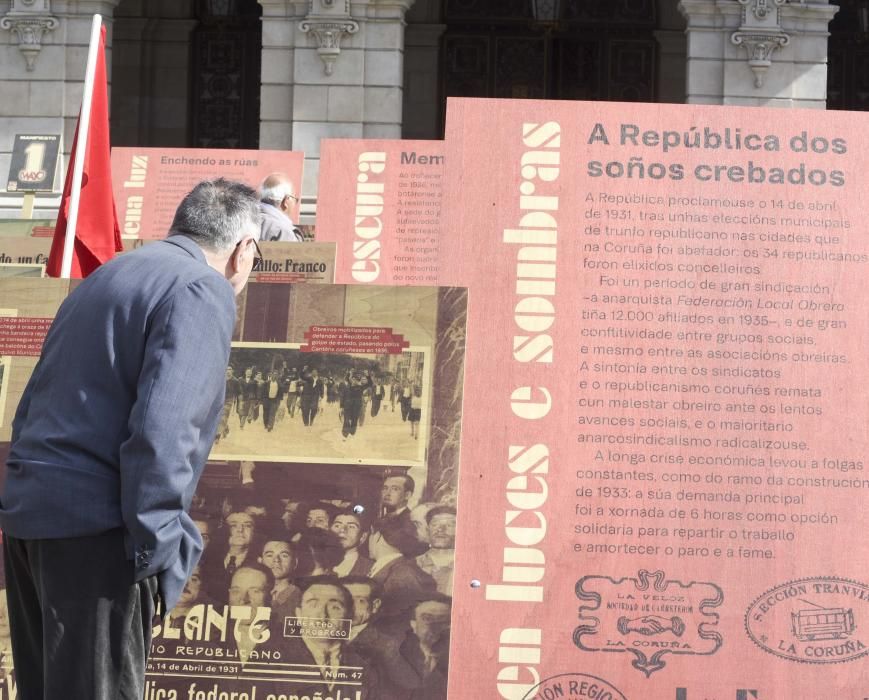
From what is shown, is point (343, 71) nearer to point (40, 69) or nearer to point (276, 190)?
point (40, 69)

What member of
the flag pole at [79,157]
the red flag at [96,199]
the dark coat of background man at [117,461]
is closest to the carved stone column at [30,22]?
the flag pole at [79,157]

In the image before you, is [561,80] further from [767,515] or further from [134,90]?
[767,515]

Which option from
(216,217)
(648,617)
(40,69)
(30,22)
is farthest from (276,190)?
(30,22)

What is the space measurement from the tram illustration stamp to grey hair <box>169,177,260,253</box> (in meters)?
1.69

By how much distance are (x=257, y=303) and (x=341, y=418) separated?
51cm

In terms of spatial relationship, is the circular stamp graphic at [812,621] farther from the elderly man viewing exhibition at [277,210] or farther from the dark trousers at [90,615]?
the elderly man viewing exhibition at [277,210]

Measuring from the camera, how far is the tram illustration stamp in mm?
4703

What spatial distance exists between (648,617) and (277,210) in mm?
5028

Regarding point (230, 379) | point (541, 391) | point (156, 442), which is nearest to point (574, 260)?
point (541, 391)

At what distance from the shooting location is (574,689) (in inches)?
185

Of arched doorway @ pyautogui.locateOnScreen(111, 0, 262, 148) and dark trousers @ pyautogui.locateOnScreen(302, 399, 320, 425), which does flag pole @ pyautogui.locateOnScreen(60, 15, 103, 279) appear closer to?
dark trousers @ pyautogui.locateOnScreen(302, 399, 320, 425)

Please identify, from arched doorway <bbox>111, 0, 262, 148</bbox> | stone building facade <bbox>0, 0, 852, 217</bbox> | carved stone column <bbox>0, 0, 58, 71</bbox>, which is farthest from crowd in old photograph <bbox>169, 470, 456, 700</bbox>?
arched doorway <bbox>111, 0, 262, 148</bbox>

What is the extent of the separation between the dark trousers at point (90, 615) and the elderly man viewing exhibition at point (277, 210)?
5135 millimetres

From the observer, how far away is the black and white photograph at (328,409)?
4754mm
